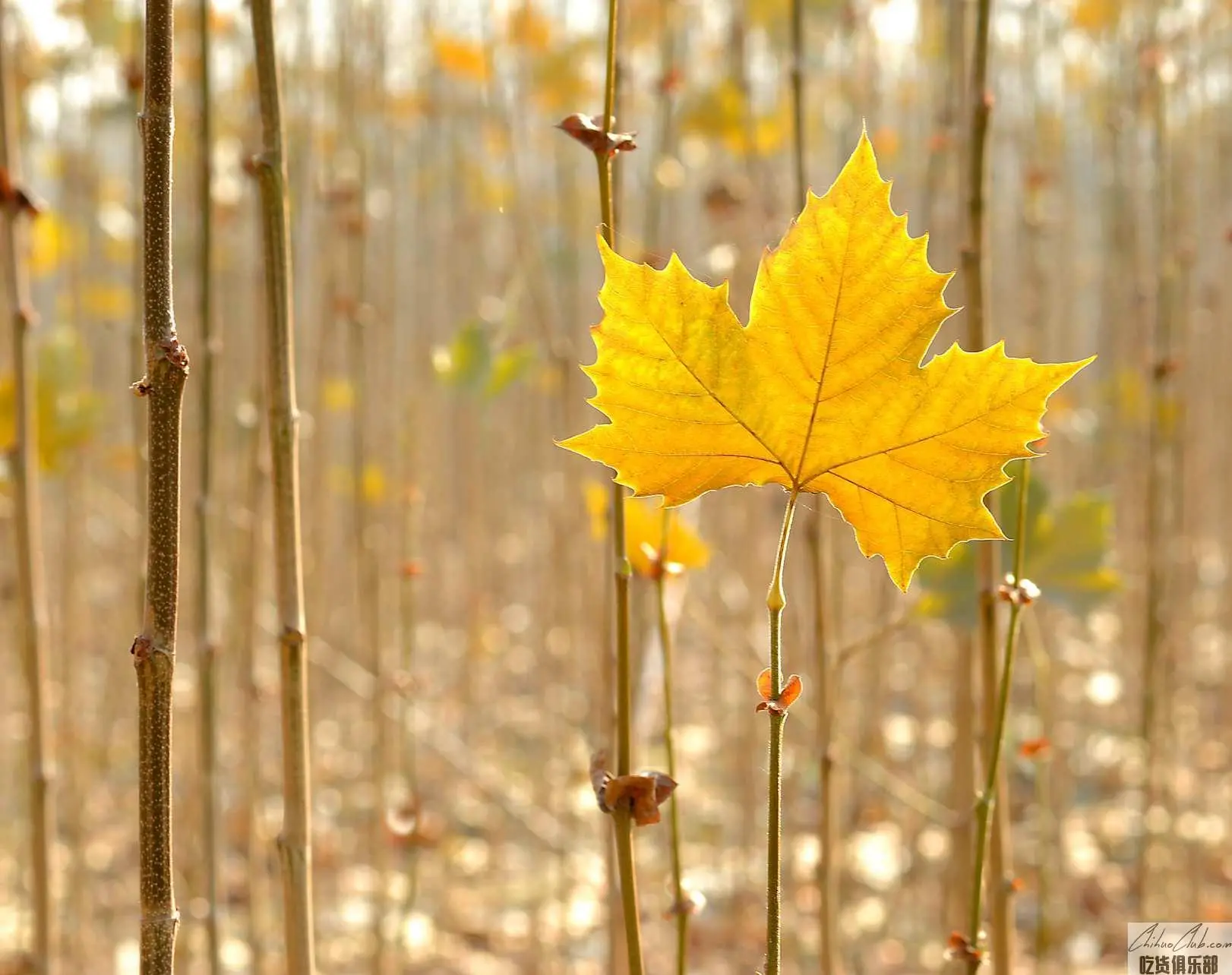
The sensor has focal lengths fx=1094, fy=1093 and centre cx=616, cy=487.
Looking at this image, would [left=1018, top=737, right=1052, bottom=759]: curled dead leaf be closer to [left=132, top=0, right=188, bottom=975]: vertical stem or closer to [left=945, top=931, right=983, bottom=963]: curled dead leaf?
[left=945, top=931, right=983, bottom=963]: curled dead leaf

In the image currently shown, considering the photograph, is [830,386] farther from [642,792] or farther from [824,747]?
[824,747]

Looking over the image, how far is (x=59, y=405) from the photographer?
1398mm

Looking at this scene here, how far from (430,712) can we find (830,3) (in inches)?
85.2

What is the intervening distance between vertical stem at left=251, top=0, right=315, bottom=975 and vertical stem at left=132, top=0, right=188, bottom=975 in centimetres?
10

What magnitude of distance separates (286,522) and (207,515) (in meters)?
0.30

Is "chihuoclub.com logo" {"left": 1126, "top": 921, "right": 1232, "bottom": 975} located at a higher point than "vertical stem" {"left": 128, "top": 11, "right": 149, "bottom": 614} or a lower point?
lower

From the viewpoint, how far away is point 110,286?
2.16m

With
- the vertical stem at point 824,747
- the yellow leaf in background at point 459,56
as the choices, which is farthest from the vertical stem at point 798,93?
the yellow leaf in background at point 459,56

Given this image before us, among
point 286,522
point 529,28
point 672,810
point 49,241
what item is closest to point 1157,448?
point 672,810

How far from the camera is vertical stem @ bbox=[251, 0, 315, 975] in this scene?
0.55 metres

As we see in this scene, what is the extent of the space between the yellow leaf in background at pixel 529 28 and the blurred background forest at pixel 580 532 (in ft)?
0.04

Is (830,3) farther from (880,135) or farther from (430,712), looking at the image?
(430,712)

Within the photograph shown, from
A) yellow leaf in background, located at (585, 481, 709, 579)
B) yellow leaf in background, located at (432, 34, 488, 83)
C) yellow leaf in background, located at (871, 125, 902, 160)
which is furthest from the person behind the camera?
yellow leaf in background, located at (871, 125, 902, 160)

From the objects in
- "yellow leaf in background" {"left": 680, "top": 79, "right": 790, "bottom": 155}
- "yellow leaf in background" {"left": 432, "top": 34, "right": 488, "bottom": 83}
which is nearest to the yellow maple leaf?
"yellow leaf in background" {"left": 680, "top": 79, "right": 790, "bottom": 155}
